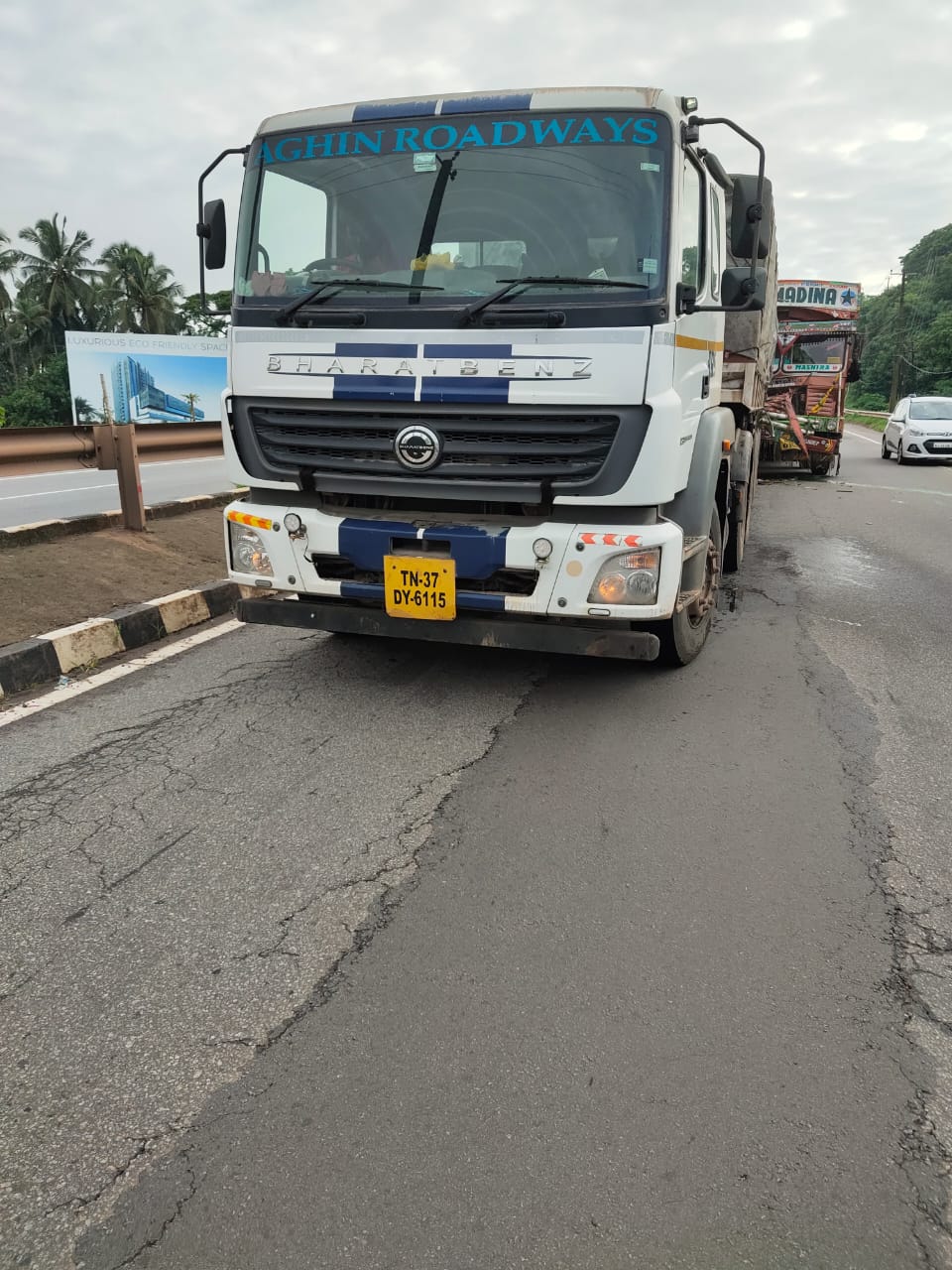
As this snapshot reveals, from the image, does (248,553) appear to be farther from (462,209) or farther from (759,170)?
(759,170)

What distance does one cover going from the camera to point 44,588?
5848 millimetres

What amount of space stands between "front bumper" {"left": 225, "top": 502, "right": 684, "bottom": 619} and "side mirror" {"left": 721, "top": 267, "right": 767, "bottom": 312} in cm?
118

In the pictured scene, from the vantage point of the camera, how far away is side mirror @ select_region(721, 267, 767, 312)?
173 inches

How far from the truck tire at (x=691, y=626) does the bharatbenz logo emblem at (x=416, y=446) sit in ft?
5.00

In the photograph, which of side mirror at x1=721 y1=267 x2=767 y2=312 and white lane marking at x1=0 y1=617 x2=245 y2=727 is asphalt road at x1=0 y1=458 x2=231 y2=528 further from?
side mirror at x1=721 y1=267 x2=767 y2=312

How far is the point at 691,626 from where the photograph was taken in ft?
17.1

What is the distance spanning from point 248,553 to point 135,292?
6005 cm

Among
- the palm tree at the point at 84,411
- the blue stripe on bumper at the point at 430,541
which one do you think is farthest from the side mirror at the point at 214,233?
the palm tree at the point at 84,411

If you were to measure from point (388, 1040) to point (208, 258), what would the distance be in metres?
4.10

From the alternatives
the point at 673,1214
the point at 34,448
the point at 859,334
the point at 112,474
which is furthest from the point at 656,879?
the point at 859,334

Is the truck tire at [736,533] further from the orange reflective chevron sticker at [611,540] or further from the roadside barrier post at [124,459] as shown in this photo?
the roadside barrier post at [124,459]

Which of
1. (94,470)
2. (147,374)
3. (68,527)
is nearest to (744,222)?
(68,527)

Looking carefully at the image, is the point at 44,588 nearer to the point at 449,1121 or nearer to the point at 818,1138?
the point at 449,1121

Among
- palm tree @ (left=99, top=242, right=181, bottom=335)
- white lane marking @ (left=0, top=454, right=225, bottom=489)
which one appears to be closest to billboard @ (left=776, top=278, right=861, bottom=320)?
white lane marking @ (left=0, top=454, right=225, bottom=489)
